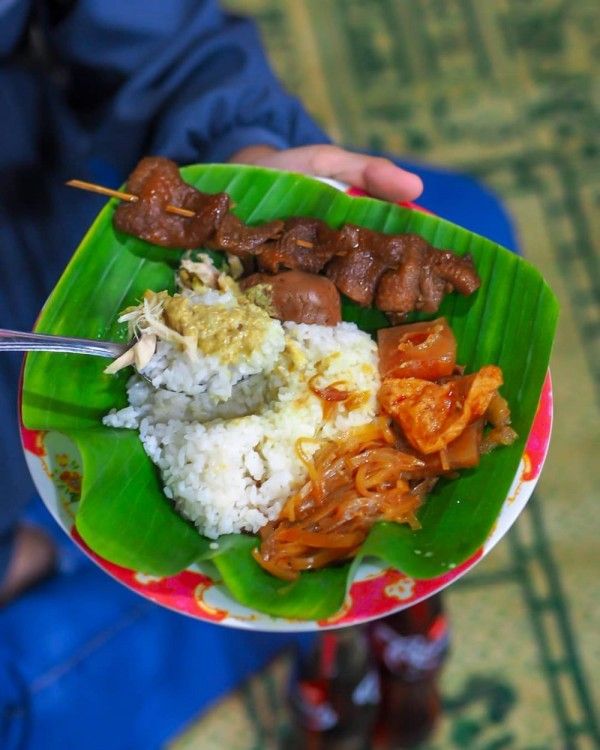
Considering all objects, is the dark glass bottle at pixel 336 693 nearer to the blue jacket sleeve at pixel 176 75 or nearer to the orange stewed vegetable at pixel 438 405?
the orange stewed vegetable at pixel 438 405

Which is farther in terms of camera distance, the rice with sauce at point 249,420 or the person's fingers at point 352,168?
the person's fingers at point 352,168

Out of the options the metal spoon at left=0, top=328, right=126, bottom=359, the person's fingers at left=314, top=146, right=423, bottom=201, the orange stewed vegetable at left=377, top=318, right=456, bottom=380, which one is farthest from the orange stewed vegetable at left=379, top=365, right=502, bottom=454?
the metal spoon at left=0, top=328, right=126, bottom=359

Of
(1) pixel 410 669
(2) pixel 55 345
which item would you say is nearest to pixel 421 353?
(2) pixel 55 345

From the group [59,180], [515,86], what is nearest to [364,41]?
[515,86]

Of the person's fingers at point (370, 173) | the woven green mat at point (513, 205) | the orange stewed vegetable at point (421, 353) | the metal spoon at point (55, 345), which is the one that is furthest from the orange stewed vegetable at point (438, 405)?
the woven green mat at point (513, 205)

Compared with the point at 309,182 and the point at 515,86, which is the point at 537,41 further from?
the point at 309,182
